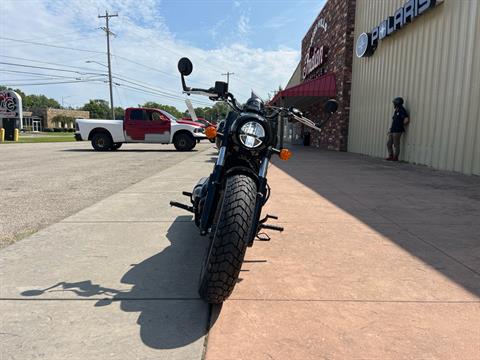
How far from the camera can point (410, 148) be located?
424 inches

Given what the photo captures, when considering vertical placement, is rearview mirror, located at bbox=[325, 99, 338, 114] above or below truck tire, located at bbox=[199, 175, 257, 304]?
above

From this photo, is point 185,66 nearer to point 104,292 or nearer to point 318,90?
point 104,292

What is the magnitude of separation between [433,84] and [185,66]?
8506 mm

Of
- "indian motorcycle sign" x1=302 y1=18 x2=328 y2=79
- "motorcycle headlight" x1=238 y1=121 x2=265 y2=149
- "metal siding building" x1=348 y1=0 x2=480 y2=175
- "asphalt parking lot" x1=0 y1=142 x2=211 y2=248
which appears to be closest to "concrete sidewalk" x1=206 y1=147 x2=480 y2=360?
"motorcycle headlight" x1=238 y1=121 x2=265 y2=149

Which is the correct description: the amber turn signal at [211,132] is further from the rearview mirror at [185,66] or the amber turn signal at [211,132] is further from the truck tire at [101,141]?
the truck tire at [101,141]

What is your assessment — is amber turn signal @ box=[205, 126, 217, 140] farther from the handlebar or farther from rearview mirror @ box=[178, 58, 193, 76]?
rearview mirror @ box=[178, 58, 193, 76]

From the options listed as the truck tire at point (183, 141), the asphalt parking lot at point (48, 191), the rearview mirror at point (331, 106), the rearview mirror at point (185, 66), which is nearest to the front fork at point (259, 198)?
the rearview mirror at point (331, 106)

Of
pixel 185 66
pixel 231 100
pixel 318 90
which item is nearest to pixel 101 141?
pixel 318 90

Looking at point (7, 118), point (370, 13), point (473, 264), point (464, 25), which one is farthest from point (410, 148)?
point (7, 118)

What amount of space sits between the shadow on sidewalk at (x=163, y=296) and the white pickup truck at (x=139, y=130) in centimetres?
1434

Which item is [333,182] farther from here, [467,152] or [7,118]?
[7,118]

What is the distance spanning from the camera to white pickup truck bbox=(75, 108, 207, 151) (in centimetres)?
1717

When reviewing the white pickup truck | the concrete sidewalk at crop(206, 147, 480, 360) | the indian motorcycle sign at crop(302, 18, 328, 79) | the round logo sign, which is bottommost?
the concrete sidewalk at crop(206, 147, 480, 360)

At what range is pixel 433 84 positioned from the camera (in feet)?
31.1
